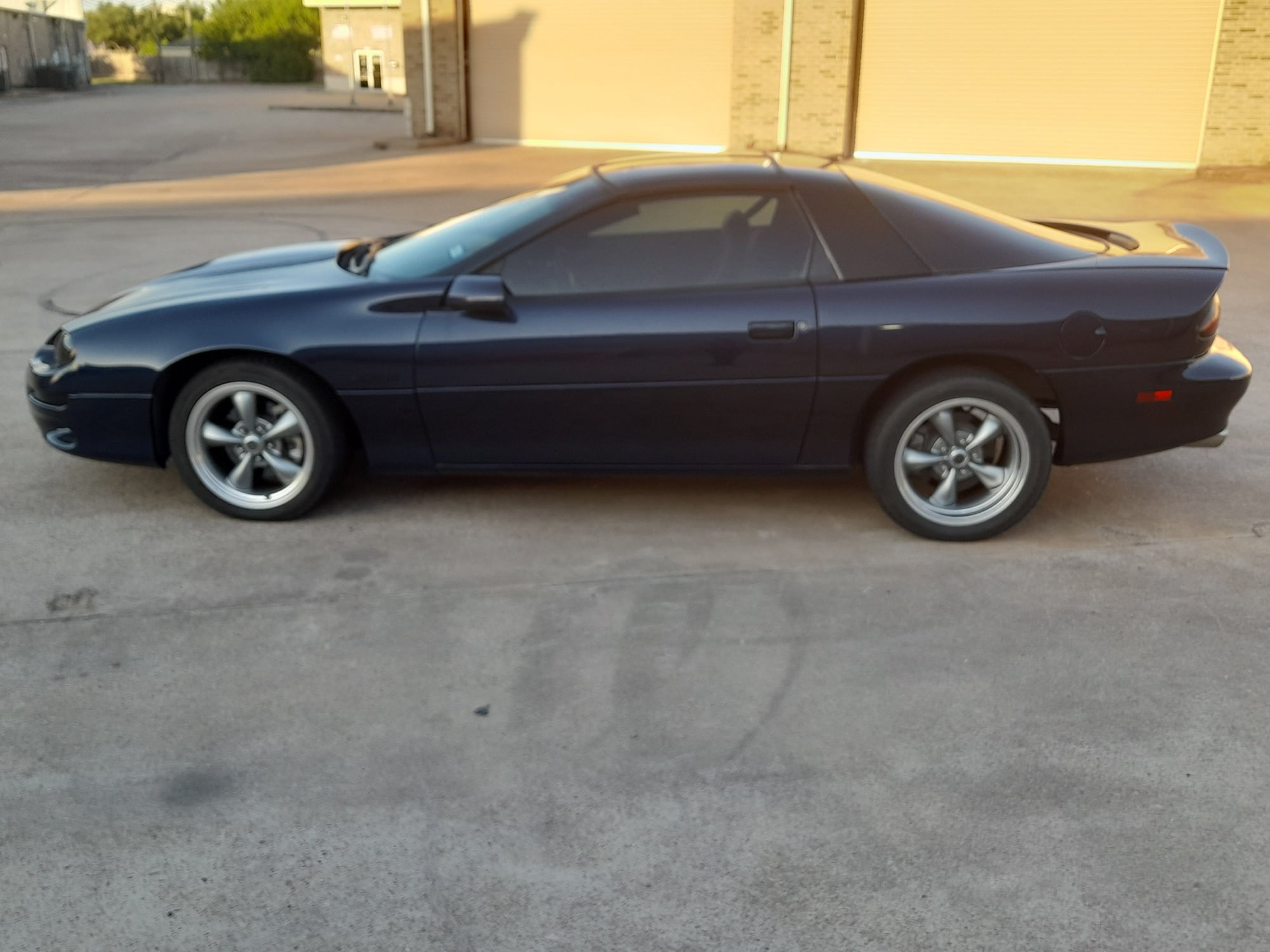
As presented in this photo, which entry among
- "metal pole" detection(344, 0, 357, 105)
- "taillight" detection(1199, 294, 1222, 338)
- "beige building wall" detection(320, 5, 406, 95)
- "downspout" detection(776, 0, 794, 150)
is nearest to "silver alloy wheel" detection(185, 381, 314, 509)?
"taillight" detection(1199, 294, 1222, 338)

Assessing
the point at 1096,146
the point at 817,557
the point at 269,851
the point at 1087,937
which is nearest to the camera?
the point at 1087,937

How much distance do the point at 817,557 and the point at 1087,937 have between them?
7.15ft

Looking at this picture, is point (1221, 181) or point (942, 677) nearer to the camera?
point (942, 677)

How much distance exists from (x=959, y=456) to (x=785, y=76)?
1749cm

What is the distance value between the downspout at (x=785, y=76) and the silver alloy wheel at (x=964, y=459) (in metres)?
17.0

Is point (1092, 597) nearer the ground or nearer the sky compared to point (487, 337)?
nearer the ground

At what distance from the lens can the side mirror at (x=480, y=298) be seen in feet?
15.5

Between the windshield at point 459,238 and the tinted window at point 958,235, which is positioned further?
the windshield at point 459,238

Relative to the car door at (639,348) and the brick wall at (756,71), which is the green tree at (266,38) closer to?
the brick wall at (756,71)

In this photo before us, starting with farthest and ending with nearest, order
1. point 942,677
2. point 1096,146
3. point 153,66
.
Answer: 1. point 153,66
2. point 1096,146
3. point 942,677

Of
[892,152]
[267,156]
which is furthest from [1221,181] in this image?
[267,156]

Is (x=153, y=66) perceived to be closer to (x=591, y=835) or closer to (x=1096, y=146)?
(x=1096, y=146)

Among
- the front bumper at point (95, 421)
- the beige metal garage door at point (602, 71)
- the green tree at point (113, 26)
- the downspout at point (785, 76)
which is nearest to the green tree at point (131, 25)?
the green tree at point (113, 26)

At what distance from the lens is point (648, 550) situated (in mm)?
4824
